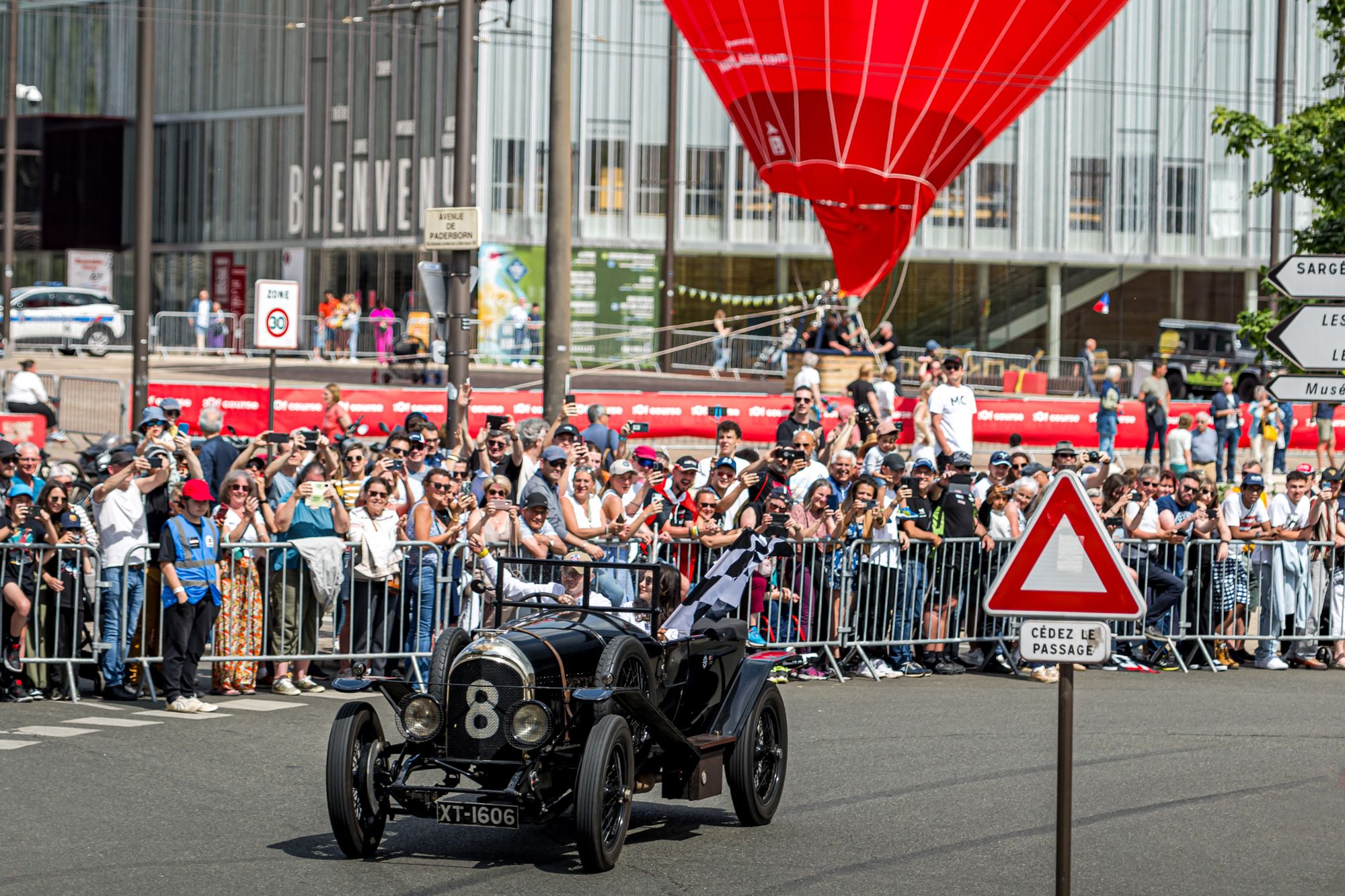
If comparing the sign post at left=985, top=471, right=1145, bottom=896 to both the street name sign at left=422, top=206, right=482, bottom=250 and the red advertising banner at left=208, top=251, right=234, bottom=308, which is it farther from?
the red advertising banner at left=208, top=251, right=234, bottom=308

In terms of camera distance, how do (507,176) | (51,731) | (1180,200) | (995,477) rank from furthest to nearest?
(1180,200), (507,176), (995,477), (51,731)

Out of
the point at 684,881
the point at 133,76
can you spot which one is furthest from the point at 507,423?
the point at 133,76

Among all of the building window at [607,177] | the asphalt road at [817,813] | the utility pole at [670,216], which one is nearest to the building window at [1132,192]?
the utility pole at [670,216]

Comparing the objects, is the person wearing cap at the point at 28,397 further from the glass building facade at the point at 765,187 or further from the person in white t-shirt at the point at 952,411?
the glass building facade at the point at 765,187

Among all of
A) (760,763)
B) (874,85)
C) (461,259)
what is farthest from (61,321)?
(760,763)

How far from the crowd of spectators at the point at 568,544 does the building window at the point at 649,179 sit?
34546 millimetres

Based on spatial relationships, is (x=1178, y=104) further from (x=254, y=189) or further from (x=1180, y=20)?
(x=254, y=189)

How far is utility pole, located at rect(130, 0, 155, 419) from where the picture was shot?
2153 centimetres

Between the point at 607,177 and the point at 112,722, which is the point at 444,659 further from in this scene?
the point at 607,177

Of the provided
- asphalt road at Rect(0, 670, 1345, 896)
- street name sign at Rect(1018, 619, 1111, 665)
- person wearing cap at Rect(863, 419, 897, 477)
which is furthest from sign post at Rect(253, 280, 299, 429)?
street name sign at Rect(1018, 619, 1111, 665)

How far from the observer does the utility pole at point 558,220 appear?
1877cm

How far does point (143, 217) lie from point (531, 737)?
1509 cm

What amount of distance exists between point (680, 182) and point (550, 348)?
35.2 meters

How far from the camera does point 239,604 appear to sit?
1395 cm
